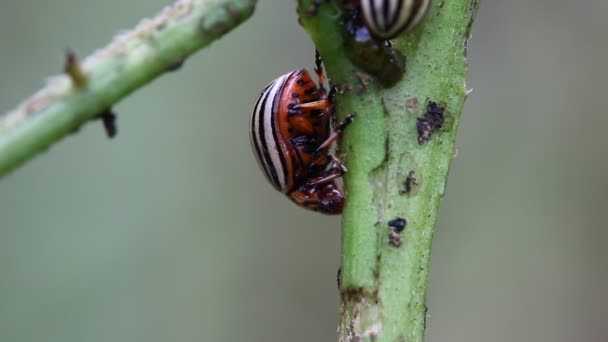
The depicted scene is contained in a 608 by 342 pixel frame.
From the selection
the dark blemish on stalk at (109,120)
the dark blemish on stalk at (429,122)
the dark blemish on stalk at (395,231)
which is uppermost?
the dark blemish on stalk at (109,120)

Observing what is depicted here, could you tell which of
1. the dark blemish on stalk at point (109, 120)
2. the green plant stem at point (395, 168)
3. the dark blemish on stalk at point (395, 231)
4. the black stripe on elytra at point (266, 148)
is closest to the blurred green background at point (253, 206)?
the black stripe on elytra at point (266, 148)

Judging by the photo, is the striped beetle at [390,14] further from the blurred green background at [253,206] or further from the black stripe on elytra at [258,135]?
the blurred green background at [253,206]

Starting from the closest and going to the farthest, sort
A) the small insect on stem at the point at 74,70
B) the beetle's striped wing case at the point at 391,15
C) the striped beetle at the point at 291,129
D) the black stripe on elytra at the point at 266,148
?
the small insect on stem at the point at 74,70, the beetle's striped wing case at the point at 391,15, the striped beetle at the point at 291,129, the black stripe on elytra at the point at 266,148

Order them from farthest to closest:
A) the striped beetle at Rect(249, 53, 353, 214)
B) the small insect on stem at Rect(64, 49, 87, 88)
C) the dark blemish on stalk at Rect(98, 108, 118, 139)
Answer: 1. the striped beetle at Rect(249, 53, 353, 214)
2. the dark blemish on stalk at Rect(98, 108, 118, 139)
3. the small insect on stem at Rect(64, 49, 87, 88)

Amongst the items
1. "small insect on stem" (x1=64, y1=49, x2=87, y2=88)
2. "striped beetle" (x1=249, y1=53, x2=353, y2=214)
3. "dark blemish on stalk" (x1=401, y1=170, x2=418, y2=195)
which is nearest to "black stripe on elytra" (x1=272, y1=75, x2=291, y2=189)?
"striped beetle" (x1=249, y1=53, x2=353, y2=214)

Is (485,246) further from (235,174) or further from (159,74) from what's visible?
(159,74)

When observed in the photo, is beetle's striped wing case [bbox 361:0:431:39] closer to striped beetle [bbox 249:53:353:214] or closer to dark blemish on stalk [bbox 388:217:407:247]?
dark blemish on stalk [bbox 388:217:407:247]

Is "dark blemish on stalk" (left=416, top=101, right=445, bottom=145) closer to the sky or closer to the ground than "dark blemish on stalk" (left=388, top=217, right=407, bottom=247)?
closer to the sky
